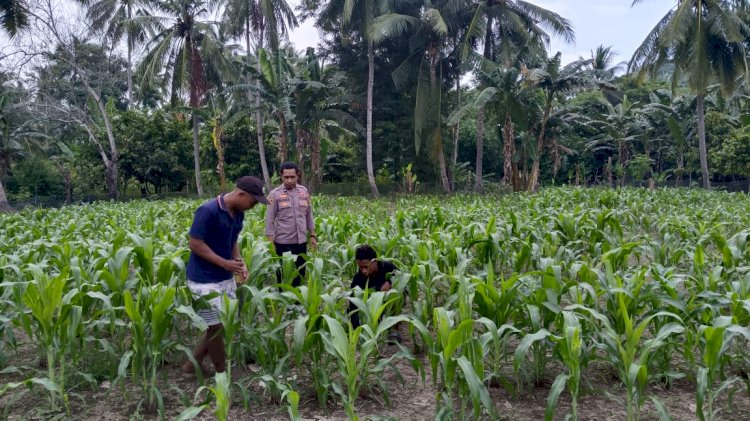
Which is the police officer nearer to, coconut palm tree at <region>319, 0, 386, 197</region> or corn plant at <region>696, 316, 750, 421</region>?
corn plant at <region>696, 316, 750, 421</region>

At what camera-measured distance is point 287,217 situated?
5.72m

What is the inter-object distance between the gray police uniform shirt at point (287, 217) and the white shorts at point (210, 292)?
70.6 inches

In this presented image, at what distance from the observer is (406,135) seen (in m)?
28.1

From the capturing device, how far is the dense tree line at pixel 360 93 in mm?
21656

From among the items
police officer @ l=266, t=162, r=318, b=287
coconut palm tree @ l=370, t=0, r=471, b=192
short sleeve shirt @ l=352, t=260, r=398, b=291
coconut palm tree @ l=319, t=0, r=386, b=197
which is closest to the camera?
short sleeve shirt @ l=352, t=260, r=398, b=291

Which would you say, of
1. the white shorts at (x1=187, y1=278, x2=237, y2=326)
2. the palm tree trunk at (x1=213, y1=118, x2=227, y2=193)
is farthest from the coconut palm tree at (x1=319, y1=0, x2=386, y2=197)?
the white shorts at (x1=187, y1=278, x2=237, y2=326)

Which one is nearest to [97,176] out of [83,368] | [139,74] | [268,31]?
[139,74]

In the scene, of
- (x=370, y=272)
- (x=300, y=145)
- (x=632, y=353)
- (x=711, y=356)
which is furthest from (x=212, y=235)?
(x=300, y=145)

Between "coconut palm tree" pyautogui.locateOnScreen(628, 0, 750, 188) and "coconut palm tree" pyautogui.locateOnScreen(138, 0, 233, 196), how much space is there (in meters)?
17.7

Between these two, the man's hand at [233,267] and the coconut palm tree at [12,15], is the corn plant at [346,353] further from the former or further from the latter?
the coconut palm tree at [12,15]

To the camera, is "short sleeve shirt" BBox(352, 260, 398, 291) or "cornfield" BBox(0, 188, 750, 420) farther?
"short sleeve shirt" BBox(352, 260, 398, 291)

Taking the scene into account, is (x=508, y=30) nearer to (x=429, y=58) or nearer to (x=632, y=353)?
(x=429, y=58)

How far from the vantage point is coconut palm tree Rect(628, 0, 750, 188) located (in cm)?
2025

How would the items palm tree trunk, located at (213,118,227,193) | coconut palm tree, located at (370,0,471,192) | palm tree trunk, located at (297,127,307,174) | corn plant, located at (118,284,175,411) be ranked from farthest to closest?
palm tree trunk, located at (213,118,227,193)
palm tree trunk, located at (297,127,307,174)
coconut palm tree, located at (370,0,471,192)
corn plant, located at (118,284,175,411)
